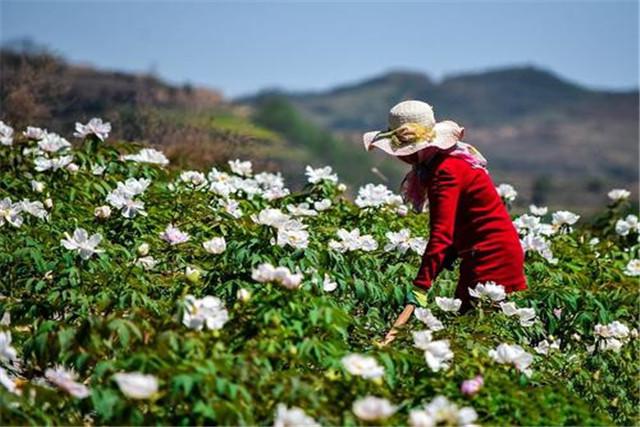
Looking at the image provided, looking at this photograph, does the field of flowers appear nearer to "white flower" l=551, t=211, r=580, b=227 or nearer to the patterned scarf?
"white flower" l=551, t=211, r=580, b=227

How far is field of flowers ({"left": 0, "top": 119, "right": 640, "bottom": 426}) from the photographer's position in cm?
292

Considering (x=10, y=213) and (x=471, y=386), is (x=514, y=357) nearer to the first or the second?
(x=471, y=386)

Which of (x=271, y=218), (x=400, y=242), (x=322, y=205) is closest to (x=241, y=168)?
(x=322, y=205)

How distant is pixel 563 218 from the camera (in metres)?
6.07

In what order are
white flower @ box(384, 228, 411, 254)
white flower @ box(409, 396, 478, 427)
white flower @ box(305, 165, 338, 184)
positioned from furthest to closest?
white flower @ box(305, 165, 338, 184) → white flower @ box(384, 228, 411, 254) → white flower @ box(409, 396, 478, 427)

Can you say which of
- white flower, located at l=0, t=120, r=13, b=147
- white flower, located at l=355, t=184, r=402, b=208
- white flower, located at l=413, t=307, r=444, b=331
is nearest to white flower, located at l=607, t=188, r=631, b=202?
white flower, located at l=355, t=184, r=402, b=208

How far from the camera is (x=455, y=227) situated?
438 cm

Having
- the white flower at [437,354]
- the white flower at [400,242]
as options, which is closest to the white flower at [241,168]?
→ the white flower at [400,242]

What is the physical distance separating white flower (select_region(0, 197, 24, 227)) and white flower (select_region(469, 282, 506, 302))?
199 centimetres

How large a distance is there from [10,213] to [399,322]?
1792mm

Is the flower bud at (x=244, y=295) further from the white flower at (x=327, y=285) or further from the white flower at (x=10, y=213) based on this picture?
the white flower at (x=10, y=213)

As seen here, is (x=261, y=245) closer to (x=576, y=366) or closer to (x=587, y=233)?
(x=576, y=366)

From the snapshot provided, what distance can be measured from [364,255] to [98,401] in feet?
6.43

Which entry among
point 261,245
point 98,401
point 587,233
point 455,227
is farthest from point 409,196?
point 587,233
